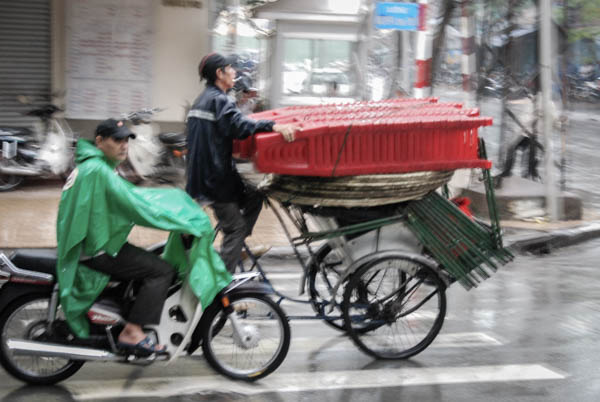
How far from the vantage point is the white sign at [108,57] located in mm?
11180

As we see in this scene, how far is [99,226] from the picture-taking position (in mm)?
4117

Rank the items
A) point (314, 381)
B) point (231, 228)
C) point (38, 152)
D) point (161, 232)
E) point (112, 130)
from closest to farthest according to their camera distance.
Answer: point (112, 130), point (314, 381), point (231, 228), point (161, 232), point (38, 152)

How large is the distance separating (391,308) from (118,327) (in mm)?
1684

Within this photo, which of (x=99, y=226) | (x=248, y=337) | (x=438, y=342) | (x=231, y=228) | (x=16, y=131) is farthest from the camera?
(x=16, y=131)

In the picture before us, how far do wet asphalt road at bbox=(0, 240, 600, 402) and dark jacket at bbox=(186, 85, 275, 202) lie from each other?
1058mm

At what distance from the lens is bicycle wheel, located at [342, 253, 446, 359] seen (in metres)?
4.89

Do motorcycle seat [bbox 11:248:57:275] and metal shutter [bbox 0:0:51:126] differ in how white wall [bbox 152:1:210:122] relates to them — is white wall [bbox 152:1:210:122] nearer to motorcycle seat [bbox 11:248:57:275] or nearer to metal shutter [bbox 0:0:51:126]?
metal shutter [bbox 0:0:51:126]

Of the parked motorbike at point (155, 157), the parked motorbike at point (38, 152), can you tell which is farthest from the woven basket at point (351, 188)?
the parked motorbike at point (38, 152)

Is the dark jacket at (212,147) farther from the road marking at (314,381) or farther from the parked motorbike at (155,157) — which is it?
the parked motorbike at (155,157)

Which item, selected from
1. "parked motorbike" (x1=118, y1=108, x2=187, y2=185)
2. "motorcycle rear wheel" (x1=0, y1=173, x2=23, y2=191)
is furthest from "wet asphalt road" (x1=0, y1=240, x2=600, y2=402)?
"motorcycle rear wheel" (x1=0, y1=173, x2=23, y2=191)

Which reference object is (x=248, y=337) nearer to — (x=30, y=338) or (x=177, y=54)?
(x=30, y=338)

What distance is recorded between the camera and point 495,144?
474 inches

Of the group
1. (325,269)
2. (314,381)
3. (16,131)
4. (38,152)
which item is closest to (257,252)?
(325,269)

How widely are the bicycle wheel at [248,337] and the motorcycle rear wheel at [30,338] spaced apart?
0.75 m
